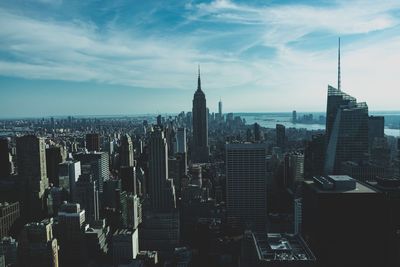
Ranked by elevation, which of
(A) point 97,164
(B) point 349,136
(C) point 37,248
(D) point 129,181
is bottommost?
(C) point 37,248

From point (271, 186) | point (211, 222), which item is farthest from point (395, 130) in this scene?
point (211, 222)

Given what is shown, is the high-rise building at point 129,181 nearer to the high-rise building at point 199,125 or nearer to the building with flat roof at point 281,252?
the building with flat roof at point 281,252

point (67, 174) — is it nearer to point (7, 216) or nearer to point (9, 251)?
point (7, 216)

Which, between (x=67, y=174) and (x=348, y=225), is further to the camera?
(x=67, y=174)

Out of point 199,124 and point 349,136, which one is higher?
point 349,136

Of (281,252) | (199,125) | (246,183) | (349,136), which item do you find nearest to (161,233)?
(246,183)

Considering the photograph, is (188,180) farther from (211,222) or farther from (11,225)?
(11,225)
